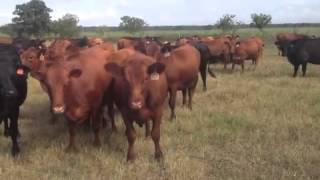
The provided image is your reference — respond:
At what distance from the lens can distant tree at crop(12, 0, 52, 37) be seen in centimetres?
6825

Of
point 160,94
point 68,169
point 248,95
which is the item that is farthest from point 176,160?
point 248,95

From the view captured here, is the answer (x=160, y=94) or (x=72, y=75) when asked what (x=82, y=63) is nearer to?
(x=72, y=75)

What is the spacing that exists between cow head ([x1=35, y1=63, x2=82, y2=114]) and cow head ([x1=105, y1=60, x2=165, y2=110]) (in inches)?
37.2

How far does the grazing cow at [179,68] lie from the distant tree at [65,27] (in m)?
57.0

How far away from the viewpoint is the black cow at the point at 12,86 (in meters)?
7.73

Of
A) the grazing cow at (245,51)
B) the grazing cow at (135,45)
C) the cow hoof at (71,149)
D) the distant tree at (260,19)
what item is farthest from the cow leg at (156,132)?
the distant tree at (260,19)

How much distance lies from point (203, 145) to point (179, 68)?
114 inches

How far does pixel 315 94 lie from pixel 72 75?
23.6 ft

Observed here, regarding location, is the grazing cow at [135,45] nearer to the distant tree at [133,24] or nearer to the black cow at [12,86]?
the black cow at [12,86]

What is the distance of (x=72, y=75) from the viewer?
26.6 feet

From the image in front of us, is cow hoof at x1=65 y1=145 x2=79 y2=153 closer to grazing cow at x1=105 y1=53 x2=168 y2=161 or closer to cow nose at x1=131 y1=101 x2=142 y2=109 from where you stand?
grazing cow at x1=105 y1=53 x2=168 y2=161

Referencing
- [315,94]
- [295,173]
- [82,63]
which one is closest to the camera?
[295,173]

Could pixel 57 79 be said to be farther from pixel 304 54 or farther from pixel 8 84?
pixel 304 54

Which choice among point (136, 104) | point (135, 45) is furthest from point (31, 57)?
point (136, 104)
